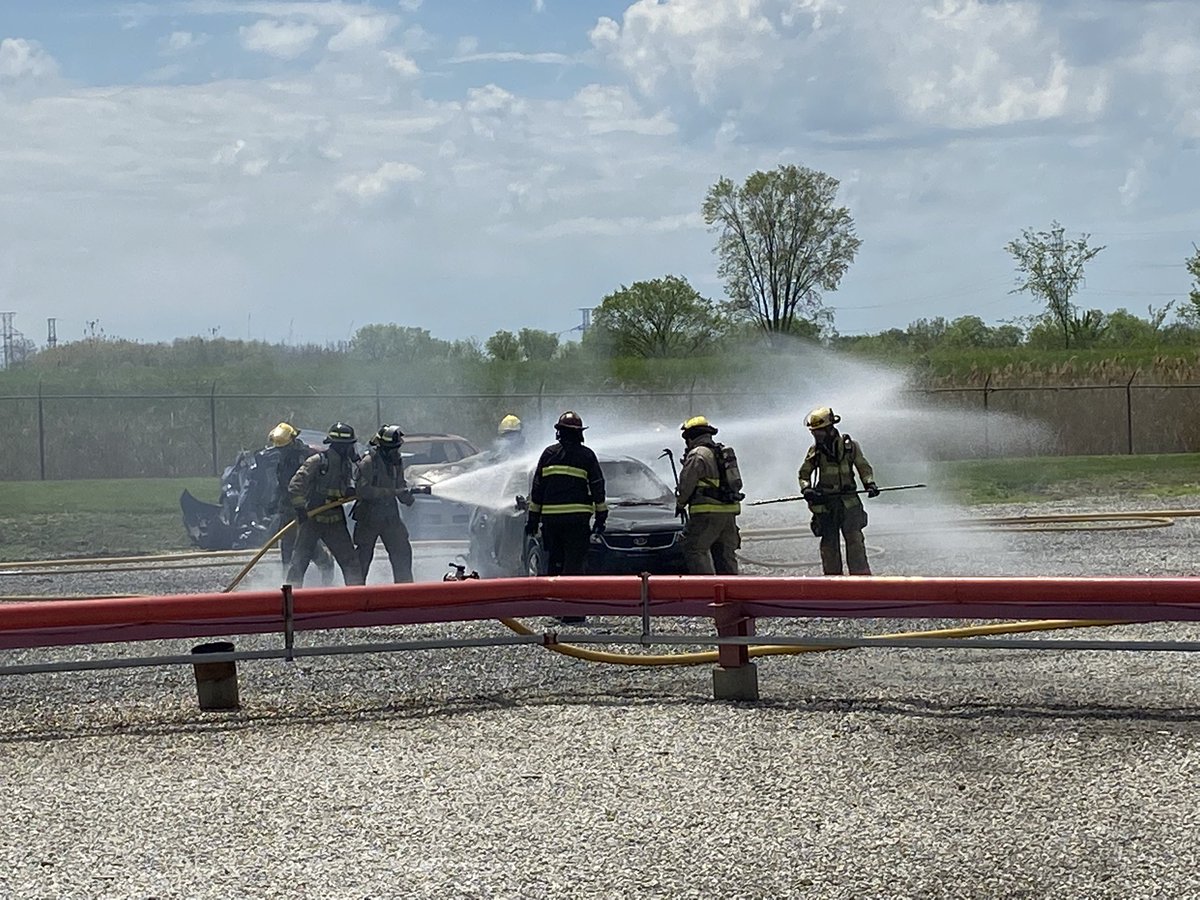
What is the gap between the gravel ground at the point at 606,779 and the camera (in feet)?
18.5

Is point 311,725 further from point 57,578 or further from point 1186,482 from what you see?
point 1186,482

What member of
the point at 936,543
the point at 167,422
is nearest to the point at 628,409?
the point at 167,422

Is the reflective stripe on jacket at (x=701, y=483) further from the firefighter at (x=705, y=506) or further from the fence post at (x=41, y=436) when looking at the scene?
the fence post at (x=41, y=436)

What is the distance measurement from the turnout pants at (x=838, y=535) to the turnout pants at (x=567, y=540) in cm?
239

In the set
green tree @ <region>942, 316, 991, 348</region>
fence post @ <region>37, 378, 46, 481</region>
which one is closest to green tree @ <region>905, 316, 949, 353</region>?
green tree @ <region>942, 316, 991, 348</region>

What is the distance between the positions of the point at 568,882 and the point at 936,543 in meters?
13.5

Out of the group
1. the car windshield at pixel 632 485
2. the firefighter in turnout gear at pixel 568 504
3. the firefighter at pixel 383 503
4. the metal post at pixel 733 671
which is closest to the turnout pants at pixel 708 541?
the firefighter in turnout gear at pixel 568 504

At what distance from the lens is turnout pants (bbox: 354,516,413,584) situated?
13.9 m

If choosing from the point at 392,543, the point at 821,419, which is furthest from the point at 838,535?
the point at 392,543

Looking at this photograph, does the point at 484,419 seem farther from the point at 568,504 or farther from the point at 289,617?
the point at 289,617

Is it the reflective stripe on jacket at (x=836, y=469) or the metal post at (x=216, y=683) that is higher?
the reflective stripe on jacket at (x=836, y=469)

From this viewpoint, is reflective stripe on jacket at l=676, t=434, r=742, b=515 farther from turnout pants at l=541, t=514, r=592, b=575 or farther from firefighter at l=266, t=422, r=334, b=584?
firefighter at l=266, t=422, r=334, b=584

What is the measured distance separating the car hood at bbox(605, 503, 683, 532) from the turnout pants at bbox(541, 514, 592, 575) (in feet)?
2.35

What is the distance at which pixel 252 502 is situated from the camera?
19.3 meters
